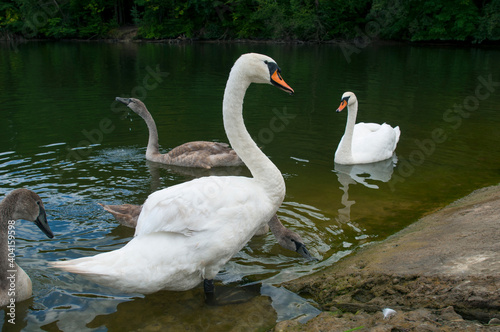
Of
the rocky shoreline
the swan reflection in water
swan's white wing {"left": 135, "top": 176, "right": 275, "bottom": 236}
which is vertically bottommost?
the swan reflection in water

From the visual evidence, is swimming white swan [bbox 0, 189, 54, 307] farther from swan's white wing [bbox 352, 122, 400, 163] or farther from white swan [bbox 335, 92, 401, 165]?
swan's white wing [bbox 352, 122, 400, 163]

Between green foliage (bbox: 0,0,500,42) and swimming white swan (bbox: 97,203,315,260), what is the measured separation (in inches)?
1458

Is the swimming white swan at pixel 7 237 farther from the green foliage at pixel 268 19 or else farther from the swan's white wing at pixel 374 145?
the green foliage at pixel 268 19

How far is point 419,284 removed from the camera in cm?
387

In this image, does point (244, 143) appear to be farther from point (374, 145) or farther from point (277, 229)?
point (374, 145)

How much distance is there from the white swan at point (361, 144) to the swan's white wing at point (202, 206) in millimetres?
5032

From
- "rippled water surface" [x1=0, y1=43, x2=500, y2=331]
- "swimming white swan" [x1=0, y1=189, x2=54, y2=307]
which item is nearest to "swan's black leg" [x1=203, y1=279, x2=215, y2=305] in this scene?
"rippled water surface" [x1=0, y1=43, x2=500, y2=331]

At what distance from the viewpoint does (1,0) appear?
5225 cm

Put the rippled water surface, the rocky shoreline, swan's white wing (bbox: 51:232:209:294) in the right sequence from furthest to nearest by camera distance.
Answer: the rippled water surface, swan's white wing (bbox: 51:232:209:294), the rocky shoreline

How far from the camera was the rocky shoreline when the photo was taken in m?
3.38

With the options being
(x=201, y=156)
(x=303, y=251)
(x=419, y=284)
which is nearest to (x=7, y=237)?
(x=303, y=251)

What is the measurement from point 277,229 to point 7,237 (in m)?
2.89

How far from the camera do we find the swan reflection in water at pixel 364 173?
329 inches

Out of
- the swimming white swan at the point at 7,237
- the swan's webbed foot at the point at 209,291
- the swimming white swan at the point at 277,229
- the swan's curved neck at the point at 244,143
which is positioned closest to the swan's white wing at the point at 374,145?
the swimming white swan at the point at 277,229
